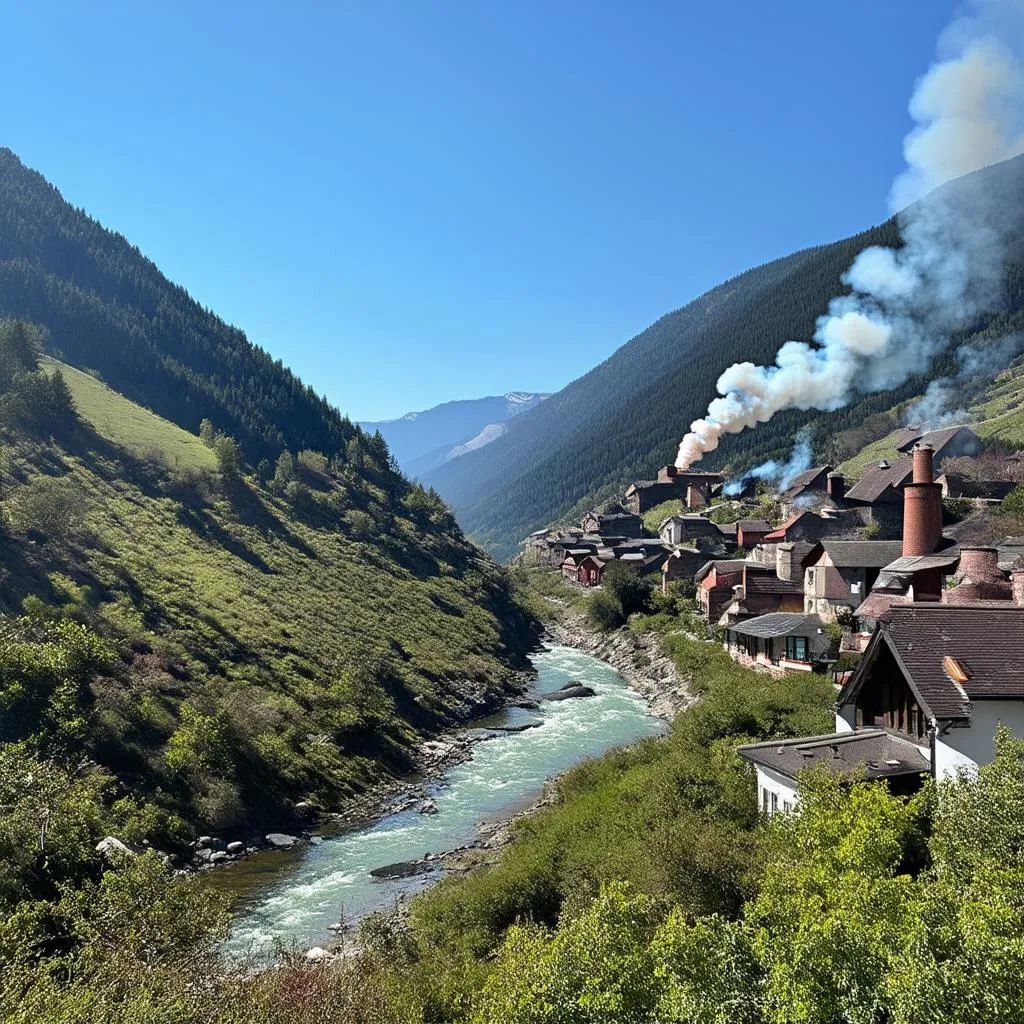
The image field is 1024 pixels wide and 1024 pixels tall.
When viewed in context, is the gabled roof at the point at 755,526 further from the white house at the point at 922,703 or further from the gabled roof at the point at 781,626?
the white house at the point at 922,703

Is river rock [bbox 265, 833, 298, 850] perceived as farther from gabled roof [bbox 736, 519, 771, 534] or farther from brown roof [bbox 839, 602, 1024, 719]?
gabled roof [bbox 736, 519, 771, 534]

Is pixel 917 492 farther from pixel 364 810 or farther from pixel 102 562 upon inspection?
pixel 102 562

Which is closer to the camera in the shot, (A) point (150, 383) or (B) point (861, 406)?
(A) point (150, 383)

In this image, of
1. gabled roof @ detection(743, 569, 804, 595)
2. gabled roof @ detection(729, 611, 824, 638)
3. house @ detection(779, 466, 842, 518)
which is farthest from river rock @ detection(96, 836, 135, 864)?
house @ detection(779, 466, 842, 518)

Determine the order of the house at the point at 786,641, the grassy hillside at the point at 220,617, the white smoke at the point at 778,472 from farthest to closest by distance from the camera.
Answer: the white smoke at the point at 778,472 < the house at the point at 786,641 < the grassy hillside at the point at 220,617

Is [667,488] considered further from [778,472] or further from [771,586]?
[771,586]

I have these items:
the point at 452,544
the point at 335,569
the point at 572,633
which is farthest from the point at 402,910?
the point at 452,544

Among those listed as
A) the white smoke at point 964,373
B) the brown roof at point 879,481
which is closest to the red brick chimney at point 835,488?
the brown roof at point 879,481
